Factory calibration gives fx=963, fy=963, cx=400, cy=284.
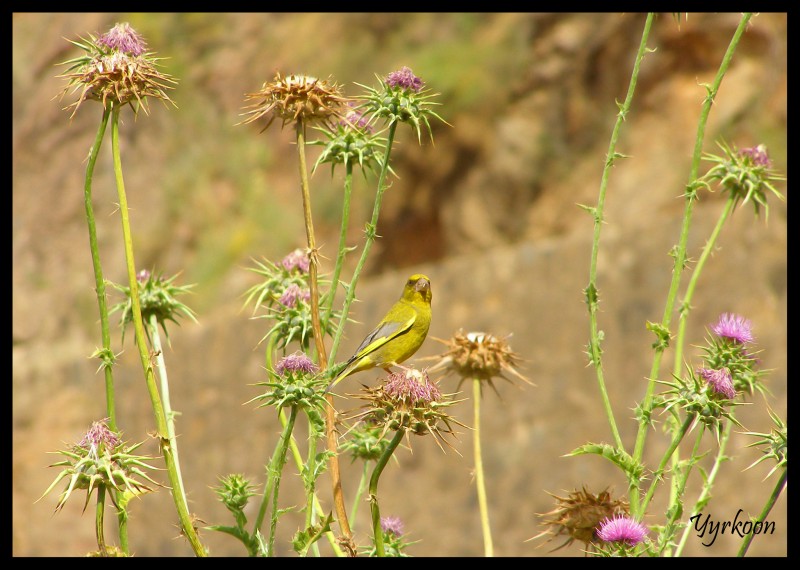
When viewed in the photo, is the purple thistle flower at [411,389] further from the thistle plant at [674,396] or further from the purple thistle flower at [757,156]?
the purple thistle flower at [757,156]

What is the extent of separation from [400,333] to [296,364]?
1.30 m

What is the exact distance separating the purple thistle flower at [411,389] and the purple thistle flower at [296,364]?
0.90 ft

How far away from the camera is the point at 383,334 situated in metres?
4.47

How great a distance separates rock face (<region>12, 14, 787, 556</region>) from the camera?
34.8ft

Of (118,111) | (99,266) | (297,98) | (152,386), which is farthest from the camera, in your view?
(297,98)

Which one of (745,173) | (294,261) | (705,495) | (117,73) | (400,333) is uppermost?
(745,173)

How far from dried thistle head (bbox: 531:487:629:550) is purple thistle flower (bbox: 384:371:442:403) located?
90cm

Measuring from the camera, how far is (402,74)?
12.0ft

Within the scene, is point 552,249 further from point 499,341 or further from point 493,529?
point 499,341

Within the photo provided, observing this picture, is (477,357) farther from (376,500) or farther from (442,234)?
(442,234)

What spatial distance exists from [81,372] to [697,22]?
38.1ft

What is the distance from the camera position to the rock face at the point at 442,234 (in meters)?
10.6

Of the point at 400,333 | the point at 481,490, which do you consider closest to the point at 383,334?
the point at 400,333

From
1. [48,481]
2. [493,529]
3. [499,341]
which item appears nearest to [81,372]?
[48,481]
